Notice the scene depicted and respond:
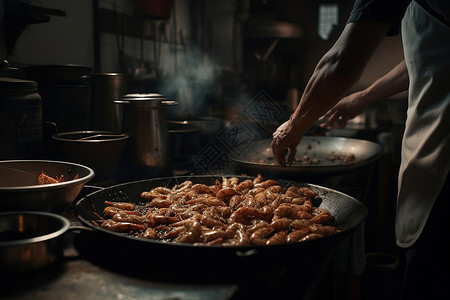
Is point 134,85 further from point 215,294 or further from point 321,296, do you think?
point 215,294

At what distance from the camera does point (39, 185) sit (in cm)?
148

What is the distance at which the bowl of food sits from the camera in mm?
1309

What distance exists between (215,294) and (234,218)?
1.96 feet

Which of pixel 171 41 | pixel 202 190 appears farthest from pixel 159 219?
pixel 171 41

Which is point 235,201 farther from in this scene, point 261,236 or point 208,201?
point 261,236

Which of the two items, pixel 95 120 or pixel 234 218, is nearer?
pixel 234 218

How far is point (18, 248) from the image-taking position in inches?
41.7

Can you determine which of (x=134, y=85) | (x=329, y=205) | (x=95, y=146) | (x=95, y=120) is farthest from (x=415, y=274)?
(x=134, y=85)

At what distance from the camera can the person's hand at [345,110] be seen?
2.75 meters

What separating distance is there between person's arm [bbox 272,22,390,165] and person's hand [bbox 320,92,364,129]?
103 centimetres

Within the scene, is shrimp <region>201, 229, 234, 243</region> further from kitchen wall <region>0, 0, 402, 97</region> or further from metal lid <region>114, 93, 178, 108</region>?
kitchen wall <region>0, 0, 402, 97</region>

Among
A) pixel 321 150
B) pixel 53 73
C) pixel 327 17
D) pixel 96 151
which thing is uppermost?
pixel 327 17

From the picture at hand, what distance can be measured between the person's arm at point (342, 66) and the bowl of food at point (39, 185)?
940mm

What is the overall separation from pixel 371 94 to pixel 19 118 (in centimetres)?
203
